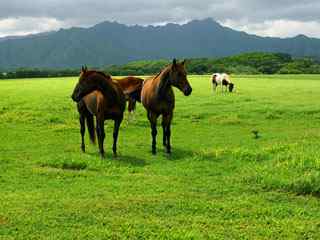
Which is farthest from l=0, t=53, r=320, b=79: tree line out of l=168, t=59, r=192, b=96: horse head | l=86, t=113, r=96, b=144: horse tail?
l=168, t=59, r=192, b=96: horse head

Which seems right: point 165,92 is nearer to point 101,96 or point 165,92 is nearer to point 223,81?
point 101,96

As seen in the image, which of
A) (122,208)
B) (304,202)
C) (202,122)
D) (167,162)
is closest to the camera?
(122,208)

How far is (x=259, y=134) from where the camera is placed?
17.3 metres

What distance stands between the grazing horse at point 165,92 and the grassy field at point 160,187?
0.87 metres

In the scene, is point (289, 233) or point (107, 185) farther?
point (107, 185)

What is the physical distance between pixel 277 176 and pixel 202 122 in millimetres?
11267

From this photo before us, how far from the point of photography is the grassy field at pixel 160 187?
7.05 metres

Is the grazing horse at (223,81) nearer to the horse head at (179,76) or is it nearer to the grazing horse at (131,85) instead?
the grazing horse at (131,85)

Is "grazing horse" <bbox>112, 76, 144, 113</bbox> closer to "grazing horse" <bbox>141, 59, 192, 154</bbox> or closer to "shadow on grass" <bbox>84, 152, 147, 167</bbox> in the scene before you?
"grazing horse" <bbox>141, 59, 192, 154</bbox>

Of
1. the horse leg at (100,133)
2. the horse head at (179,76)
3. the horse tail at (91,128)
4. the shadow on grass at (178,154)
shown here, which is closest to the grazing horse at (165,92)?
the horse head at (179,76)

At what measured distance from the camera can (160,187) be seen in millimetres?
9492

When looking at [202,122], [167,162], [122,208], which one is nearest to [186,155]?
[167,162]

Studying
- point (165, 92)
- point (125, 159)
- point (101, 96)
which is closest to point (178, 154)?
point (125, 159)

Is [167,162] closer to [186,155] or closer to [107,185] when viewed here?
[186,155]
